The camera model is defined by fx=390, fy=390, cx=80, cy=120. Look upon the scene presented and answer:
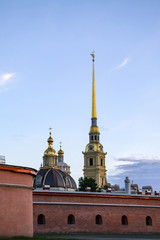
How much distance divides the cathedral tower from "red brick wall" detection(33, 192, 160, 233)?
220 feet

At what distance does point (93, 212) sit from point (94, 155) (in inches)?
2822

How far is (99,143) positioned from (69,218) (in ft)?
245

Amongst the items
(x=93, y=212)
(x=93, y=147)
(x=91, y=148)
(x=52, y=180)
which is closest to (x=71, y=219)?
(x=93, y=212)

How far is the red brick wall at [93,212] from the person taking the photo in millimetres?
28641

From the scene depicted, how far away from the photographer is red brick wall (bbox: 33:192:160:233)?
2864 centimetres

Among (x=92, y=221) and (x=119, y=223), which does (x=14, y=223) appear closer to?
(x=92, y=221)

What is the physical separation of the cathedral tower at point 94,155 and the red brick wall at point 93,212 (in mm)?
67102

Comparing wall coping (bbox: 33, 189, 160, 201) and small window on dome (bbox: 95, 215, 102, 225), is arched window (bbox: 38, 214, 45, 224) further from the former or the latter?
small window on dome (bbox: 95, 215, 102, 225)

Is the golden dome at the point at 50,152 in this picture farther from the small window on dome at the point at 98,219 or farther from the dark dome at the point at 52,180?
the small window on dome at the point at 98,219

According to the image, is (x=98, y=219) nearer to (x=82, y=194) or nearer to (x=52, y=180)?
(x=82, y=194)

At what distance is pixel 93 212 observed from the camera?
100 feet

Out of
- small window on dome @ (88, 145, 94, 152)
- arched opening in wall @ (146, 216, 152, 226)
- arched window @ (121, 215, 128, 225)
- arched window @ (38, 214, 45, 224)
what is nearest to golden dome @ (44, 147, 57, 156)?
small window on dome @ (88, 145, 94, 152)

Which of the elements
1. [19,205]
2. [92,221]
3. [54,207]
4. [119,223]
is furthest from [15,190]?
[119,223]

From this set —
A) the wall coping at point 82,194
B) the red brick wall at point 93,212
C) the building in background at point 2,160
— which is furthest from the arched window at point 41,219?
the building in background at point 2,160
